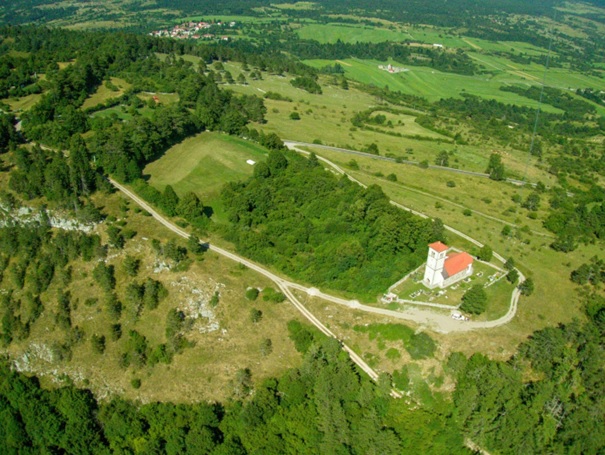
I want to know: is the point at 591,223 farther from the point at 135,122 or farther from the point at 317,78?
the point at 317,78

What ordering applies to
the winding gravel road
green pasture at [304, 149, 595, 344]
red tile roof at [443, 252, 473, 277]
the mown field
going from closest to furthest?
the winding gravel road → the mown field → green pasture at [304, 149, 595, 344] → red tile roof at [443, 252, 473, 277]

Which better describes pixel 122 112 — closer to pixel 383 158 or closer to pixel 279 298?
pixel 383 158

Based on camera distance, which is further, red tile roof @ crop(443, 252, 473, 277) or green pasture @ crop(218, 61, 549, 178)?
green pasture @ crop(218, 61, 549, 178)

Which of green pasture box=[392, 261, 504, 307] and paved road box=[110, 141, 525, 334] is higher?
green pasture box=[392, 261, 504, 307]

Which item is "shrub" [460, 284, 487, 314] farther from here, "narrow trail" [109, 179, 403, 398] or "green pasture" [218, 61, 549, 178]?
"green pasture" [218, 61, 549, 178]

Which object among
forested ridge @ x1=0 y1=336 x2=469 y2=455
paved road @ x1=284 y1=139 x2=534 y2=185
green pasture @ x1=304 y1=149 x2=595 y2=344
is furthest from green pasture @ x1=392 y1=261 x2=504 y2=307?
paved road @ x1=284 y1=139 x2=534 y2=185

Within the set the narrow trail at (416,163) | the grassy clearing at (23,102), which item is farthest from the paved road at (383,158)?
the grassy clearing at (23,102)
